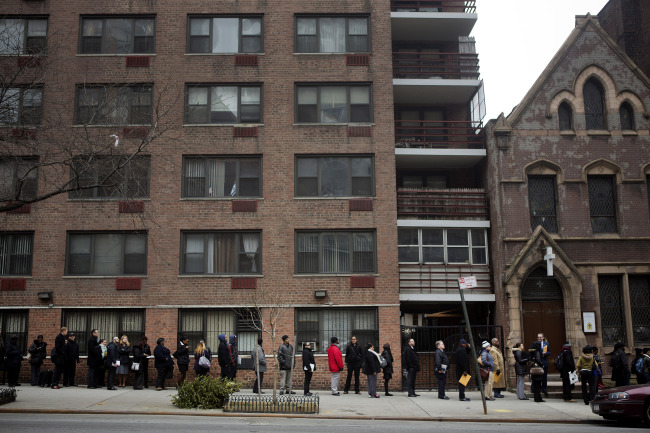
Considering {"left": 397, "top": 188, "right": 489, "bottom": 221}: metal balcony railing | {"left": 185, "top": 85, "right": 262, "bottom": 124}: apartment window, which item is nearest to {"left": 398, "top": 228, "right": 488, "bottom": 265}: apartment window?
{"left": 397, "top": 188, "right": 489, "bottom": 221}: metal balcony railing

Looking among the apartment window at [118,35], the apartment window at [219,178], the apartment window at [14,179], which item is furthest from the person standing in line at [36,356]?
the apartment window at [118,35]

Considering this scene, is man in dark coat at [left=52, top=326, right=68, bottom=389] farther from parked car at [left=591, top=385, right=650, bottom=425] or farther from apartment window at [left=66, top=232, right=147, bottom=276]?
parked car at [left=591, top=385, right=650, bottom=425]

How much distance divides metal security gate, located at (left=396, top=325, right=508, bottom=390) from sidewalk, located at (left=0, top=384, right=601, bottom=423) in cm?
230

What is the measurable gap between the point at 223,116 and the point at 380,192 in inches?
257

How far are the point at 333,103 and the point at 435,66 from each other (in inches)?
186

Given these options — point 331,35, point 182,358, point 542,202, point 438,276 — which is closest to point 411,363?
point 438,276

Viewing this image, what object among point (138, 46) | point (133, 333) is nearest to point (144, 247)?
point (133, 333)

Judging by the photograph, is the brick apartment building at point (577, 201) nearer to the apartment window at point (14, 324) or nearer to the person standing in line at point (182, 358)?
the person standing in line at point (182, 358)

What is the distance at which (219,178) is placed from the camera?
24.1 m

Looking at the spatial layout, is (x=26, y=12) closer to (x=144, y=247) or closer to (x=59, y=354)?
(x=144, y=247)

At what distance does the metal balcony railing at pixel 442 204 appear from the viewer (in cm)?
2466

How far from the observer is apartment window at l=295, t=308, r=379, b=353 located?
908 inches

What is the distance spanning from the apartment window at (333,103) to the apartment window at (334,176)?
1527 millimetres

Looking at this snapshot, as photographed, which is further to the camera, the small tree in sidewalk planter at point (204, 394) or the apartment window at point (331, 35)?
the apartment window at point (331, 35)
